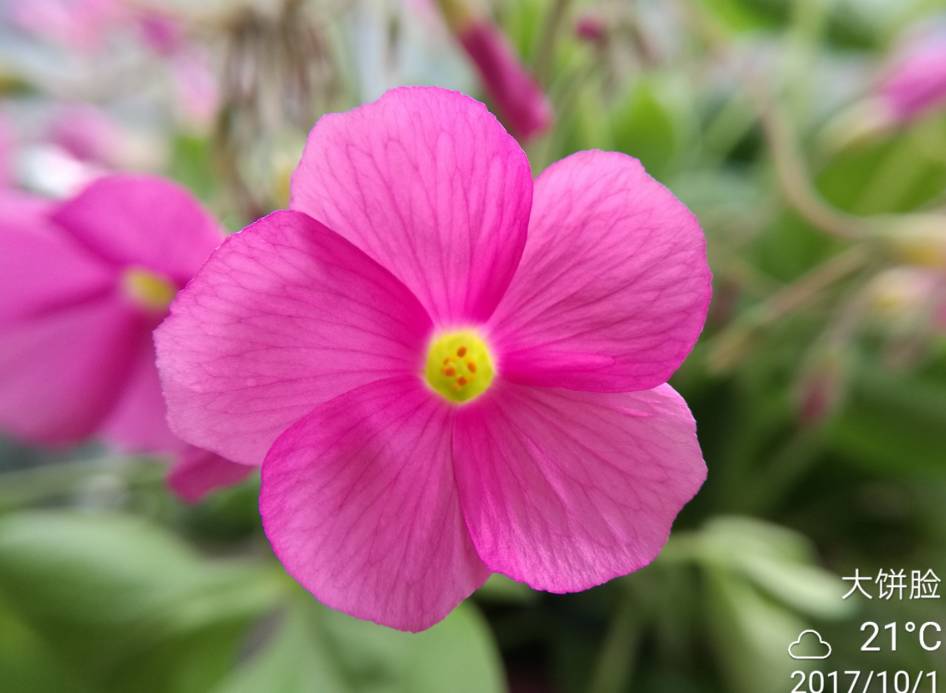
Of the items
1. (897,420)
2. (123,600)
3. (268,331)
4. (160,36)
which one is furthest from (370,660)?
(160,36)

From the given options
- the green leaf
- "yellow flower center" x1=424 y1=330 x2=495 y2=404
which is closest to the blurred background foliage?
the green leaf

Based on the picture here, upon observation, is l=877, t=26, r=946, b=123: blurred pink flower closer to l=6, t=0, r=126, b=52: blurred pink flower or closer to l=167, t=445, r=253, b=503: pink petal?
l=167, t=445, r=253, b=503: pink petal

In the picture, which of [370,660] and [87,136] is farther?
[87,136]

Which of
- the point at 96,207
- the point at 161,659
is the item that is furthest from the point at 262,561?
the point at 96,207

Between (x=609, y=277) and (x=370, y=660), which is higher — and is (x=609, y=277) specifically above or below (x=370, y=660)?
above

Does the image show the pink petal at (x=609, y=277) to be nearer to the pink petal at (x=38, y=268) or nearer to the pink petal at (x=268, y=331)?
the pink petal at (x=268, y=331)

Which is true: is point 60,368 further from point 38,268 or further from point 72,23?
point 72,23
